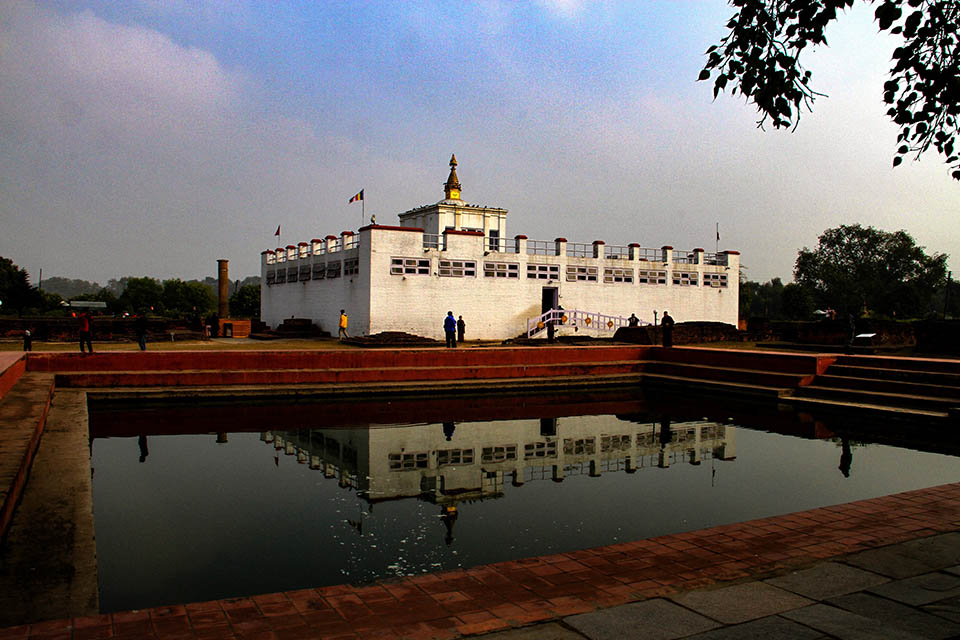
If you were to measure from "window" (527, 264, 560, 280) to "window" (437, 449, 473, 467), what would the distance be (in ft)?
72.0

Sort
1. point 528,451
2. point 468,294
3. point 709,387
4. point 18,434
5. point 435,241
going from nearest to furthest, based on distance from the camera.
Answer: point 18,434 → point 528,451 → point 709,387 → point 435,241 → point 468,294

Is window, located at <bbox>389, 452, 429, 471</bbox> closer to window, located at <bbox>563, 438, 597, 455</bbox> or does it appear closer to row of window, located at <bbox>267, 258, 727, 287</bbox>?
window, located at <bbox>563, 438, 597, 455</bbox>

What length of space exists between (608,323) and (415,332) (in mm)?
9439

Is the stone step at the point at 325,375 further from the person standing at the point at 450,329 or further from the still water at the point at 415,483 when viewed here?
the person standing at the point at 450,329

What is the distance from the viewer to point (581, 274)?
33.2m

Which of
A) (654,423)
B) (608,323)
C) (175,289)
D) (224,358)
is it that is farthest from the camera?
(175,289)

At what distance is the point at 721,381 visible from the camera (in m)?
17.2

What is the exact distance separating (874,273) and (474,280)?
5512cm

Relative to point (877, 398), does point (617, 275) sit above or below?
above

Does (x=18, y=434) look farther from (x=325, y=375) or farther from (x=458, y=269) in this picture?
(x=458, y=269)

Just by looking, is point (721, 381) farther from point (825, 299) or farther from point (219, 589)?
point (825, 299)

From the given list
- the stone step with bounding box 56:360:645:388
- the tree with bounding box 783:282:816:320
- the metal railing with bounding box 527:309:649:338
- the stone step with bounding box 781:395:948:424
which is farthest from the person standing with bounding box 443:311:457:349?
the tree with bounding box 783:282:816:320

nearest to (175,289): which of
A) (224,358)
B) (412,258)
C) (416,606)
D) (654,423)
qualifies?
(412,258)

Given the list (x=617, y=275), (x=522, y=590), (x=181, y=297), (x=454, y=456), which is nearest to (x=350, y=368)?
(x=454, y=456)
